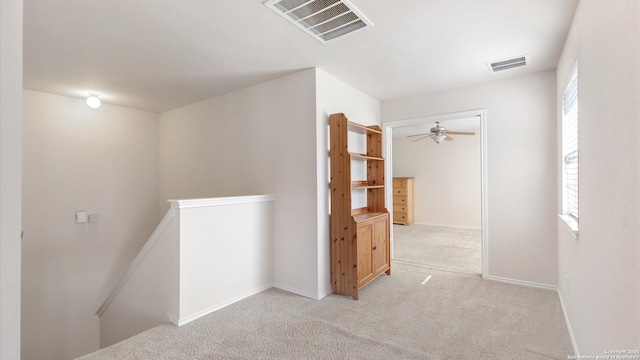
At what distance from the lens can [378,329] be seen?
93.9 inches

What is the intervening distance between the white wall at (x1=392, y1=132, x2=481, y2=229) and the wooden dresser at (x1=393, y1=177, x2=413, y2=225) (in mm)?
362

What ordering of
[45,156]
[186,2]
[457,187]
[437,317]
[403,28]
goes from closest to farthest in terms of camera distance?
[186,2] → [403,28] → [437,317] → [45,156] → [457,187]

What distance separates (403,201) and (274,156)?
5137 millimetres

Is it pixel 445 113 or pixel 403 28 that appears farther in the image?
pixel 445 113

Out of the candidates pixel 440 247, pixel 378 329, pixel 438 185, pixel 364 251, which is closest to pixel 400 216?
pixel 438 185

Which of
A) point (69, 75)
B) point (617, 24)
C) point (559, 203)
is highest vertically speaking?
point (69, 75)

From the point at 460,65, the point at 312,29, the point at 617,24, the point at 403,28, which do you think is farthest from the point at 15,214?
the point at 460,65

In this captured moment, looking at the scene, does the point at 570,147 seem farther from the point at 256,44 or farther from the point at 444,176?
the point at 444,176

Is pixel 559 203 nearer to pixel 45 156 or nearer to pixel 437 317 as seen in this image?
pixel 437 317

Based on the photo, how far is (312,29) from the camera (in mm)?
2332

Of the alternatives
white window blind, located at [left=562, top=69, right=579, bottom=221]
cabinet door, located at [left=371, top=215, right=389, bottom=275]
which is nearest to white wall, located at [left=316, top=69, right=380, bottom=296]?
cabinet door, located at [left=371, top=215, right=389, bottom=275]

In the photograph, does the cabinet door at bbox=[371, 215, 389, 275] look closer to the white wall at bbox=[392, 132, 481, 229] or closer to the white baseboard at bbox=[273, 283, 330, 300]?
the white baseboard at bbox=[273, 283, 330, 300]

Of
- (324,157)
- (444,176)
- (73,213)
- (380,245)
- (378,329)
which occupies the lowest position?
(378,329)

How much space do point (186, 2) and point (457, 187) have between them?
23.3 ft
